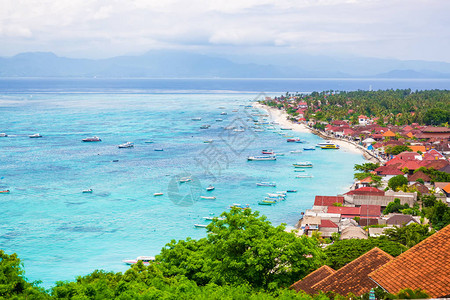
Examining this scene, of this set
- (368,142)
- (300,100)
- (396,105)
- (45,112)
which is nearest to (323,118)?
(396,105)

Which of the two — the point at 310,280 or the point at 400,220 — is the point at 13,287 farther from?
the point at 400,220

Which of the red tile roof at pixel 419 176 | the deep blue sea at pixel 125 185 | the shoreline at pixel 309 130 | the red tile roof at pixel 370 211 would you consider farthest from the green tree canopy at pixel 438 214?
the shoreline at pixel 309 130

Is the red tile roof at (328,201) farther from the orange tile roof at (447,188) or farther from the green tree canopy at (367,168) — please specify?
the green tree canopy at (367,168)

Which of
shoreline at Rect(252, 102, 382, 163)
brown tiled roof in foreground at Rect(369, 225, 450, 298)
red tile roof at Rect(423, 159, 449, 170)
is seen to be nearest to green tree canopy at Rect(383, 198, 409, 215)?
red tile roof at Rect(423, 159, 449, 170)

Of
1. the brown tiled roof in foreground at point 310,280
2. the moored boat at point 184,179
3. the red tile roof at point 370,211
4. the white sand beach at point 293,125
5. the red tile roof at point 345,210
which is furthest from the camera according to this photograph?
the white sand beach at point 293,125

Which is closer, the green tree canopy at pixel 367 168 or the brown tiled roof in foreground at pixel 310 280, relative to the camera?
the brown tiled roof in foreground at pixel 310 280

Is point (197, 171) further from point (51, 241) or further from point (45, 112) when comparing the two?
point (45, 112)

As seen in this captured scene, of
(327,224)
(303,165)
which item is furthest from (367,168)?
(327,224)
